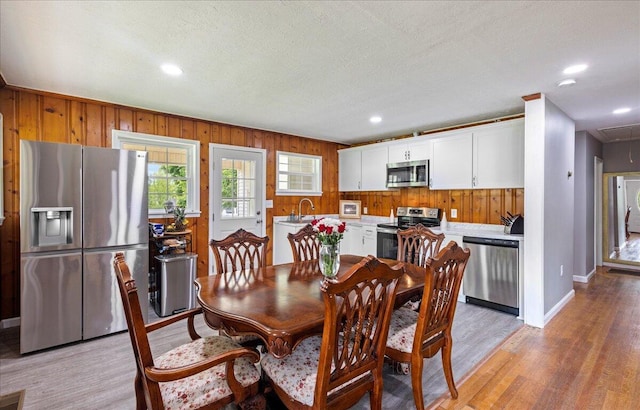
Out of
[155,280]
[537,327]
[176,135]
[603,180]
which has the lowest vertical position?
[537,327]

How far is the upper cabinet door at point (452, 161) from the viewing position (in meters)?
4.23

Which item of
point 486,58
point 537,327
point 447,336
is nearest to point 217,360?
point 447,336

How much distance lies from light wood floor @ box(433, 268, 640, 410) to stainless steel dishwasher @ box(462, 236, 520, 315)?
405 mm

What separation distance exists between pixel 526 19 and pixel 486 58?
1.73 feet

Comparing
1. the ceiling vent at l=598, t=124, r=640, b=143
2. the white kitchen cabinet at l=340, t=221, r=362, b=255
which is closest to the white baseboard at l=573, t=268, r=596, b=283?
the ceiling vent at l=598, t=124, r=640, b=143

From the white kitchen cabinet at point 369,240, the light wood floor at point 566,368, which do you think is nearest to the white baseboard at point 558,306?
the light wood floor at point 566,368

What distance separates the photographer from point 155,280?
3.85 m

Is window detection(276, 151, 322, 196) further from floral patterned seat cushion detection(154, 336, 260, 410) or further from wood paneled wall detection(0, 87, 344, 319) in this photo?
floral patterned seat cushion detection(154, 336, 260, 410)

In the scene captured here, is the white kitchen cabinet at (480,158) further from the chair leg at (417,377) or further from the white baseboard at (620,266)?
the white baseboard at (620,266)

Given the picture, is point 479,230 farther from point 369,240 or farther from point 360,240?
point 360,240

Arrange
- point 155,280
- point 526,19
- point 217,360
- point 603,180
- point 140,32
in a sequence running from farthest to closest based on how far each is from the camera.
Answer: point 603,180
point 155,280
point 140,32
point 526,19
point 217,360

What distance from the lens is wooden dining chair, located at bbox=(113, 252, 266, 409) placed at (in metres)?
1.28

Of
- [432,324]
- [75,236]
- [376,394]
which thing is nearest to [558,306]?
[432,324]

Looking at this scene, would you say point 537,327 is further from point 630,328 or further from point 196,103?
point 196,103
